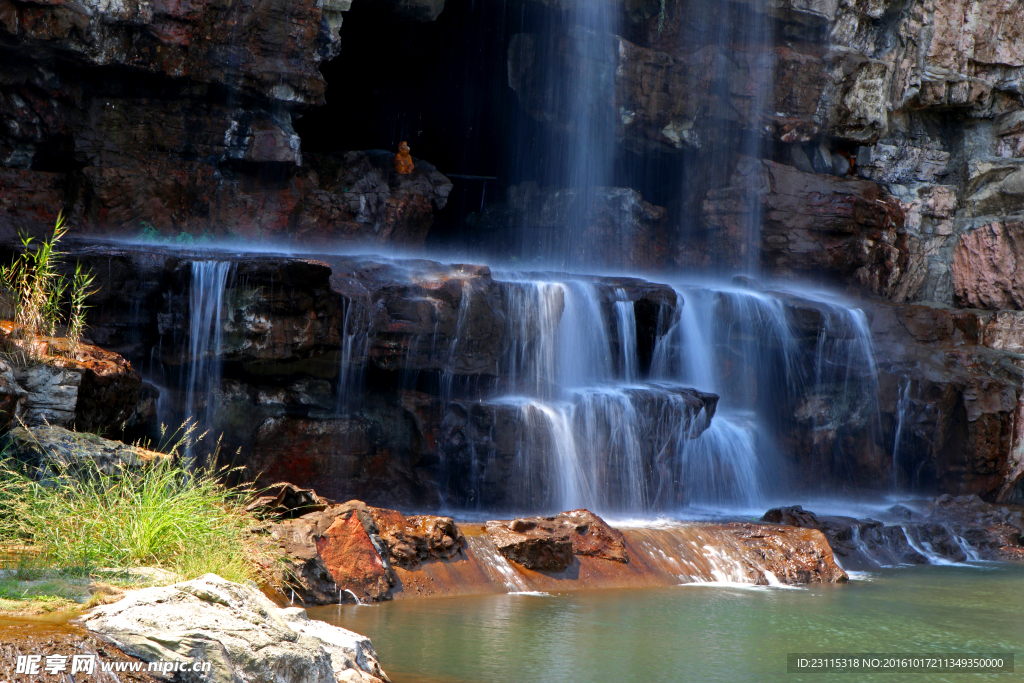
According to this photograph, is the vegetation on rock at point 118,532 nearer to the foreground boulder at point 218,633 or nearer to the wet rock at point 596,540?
the foreground boulder at point 218,633

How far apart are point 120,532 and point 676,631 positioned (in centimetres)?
428

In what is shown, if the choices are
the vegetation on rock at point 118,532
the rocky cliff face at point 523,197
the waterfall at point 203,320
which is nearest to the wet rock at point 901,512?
the rocky cliff face at point 523,197

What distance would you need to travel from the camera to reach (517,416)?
12125 mm

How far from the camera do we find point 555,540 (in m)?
9.36

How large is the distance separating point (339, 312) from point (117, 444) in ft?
13.7

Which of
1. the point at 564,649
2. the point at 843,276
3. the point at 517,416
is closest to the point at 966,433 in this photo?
the point at 843,276

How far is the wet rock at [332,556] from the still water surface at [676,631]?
259mm

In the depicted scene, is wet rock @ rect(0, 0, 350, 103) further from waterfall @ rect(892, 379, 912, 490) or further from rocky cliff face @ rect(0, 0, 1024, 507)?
waterfall @ rect(892, 379, 912, 490)

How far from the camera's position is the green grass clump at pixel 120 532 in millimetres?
5566

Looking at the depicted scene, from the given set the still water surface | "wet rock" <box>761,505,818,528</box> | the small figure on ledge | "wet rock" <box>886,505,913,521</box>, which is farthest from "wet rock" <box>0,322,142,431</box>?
"wet rock" <box>886,505,913,521</box>

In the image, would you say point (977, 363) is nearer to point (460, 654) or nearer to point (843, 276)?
point (843, 276)

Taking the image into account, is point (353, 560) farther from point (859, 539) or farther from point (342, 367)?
point (859, 539)

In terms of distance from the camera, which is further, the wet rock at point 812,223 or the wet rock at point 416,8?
the wet rock at point 812,223

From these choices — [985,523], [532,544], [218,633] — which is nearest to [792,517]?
[985,523]
